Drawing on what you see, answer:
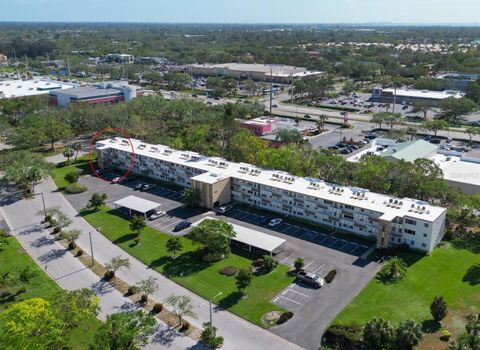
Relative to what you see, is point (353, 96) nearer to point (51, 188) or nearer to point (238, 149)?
point (238, 149)

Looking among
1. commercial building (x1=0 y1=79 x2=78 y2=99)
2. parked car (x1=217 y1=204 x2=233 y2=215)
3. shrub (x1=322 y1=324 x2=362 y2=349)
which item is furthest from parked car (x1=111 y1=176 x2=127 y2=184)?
commercial building (x1=0 y1=79 x2=78 y2=99)

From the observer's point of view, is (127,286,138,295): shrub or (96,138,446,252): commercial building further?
(96,138,446,252): commercial building

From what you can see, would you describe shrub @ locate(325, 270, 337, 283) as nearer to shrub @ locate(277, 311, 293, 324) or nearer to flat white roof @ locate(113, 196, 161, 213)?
shrub @ locate(277, 311, 293, 324)

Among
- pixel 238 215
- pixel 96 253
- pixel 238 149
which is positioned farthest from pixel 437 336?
pixel 238 149

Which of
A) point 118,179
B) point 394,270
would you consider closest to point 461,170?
point 394,270

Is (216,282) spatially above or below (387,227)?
below

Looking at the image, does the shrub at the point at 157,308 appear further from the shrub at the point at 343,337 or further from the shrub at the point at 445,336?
the shrub at the point at 445,336
